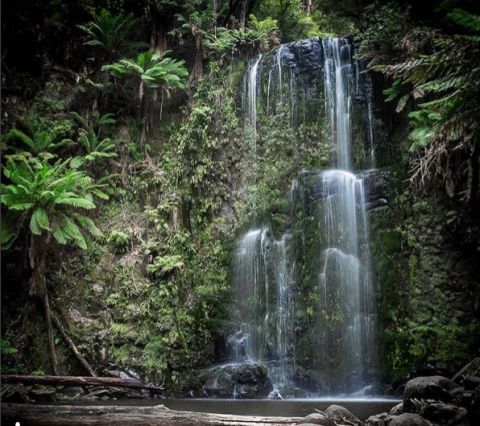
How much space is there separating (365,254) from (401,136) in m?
3.34

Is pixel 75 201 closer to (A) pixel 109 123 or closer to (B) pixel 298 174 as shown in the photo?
(A) pixel 109 123

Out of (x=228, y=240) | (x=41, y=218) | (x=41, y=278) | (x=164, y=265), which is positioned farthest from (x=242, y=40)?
(x=41, y=278)

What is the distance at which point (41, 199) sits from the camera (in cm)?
863

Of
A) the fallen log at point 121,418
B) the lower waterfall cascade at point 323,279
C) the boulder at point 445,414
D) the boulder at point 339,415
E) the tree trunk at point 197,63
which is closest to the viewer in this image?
the fallen log at point 121,418

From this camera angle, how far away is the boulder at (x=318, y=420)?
4.83m

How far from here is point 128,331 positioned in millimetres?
10703

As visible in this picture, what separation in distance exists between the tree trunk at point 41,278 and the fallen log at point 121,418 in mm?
4396

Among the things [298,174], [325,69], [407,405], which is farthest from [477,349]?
[325,69]

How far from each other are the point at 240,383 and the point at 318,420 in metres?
4.42

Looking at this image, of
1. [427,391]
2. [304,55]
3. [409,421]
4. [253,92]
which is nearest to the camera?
[409,421]

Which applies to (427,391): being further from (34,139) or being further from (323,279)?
(34,139)

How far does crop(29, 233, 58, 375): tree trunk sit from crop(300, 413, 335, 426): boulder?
6.30m

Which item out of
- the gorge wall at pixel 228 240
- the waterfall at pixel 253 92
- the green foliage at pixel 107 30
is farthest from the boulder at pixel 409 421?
the green foliage at pixel 107 30

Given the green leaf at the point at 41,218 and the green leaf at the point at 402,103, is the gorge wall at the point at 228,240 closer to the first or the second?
the green leaf at the point at 402,103
